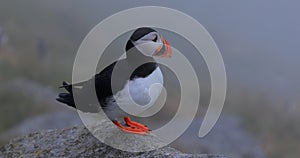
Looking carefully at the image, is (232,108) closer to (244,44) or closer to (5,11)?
(5,11)

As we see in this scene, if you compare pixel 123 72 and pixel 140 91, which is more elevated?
pixel 123 72

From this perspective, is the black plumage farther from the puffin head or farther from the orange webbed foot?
the orange webbed foot

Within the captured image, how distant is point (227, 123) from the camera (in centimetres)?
3080

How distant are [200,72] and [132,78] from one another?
131 ft

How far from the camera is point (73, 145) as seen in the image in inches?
232

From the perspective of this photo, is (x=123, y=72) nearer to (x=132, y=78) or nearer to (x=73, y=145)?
(x=132, y=78)

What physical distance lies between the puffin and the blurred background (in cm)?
1365

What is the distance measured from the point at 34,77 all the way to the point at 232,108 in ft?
48.1

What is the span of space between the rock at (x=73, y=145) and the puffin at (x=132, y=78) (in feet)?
1.14

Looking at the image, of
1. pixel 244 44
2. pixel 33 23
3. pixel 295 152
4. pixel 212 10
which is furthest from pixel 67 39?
pixel 212 10

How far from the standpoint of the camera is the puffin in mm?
5547

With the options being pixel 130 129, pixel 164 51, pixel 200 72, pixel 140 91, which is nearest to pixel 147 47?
pixel 164 51

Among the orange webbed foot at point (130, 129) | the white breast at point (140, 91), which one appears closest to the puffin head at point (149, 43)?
the white breast at point (140, 91)

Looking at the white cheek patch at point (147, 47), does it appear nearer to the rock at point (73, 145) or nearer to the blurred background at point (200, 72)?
the rock at point (73, 145)
